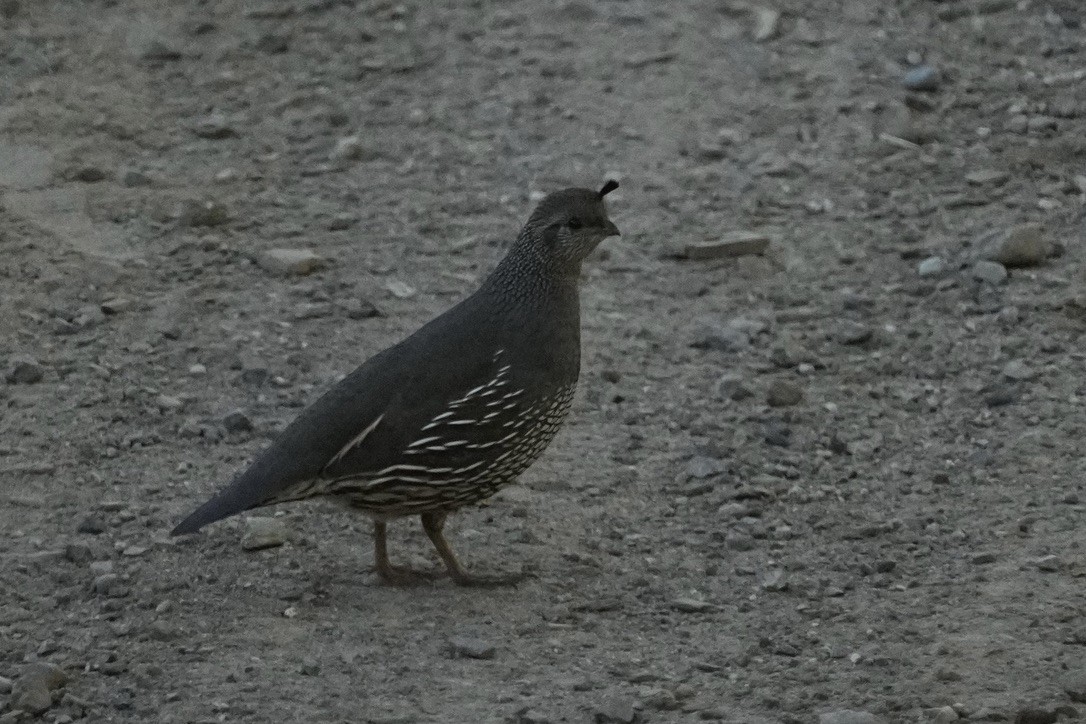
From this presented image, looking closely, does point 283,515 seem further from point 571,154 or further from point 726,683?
point 571,154

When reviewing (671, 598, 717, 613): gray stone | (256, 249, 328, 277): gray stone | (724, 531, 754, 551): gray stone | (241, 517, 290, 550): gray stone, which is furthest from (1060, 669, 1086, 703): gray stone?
(256, 249, 328, 277): gray stone

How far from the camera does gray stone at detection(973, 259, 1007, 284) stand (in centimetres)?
886

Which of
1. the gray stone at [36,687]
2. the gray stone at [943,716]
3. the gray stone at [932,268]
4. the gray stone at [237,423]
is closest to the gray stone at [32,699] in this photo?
the gray stone at [36,687]

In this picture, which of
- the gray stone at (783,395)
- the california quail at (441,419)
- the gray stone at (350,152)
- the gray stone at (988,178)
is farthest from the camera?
the gray stone at (350,152)

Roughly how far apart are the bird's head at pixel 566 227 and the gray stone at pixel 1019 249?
246 cm

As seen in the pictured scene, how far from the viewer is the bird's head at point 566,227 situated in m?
7.30

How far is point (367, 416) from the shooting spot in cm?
678

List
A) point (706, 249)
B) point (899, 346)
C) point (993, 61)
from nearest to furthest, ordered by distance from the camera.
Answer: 1. point (899, 346)
2. point (706, 249)
3. point (993, 61)

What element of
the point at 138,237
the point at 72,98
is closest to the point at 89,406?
the point at 138,237

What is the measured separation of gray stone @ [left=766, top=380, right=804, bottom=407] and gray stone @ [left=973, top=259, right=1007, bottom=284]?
1274mm

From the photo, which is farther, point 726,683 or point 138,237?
point 138,237

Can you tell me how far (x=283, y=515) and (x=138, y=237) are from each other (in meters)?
2.64

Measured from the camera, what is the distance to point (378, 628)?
644cm

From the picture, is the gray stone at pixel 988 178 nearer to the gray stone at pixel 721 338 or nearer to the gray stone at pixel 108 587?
the gray stone at pixel 721 338
